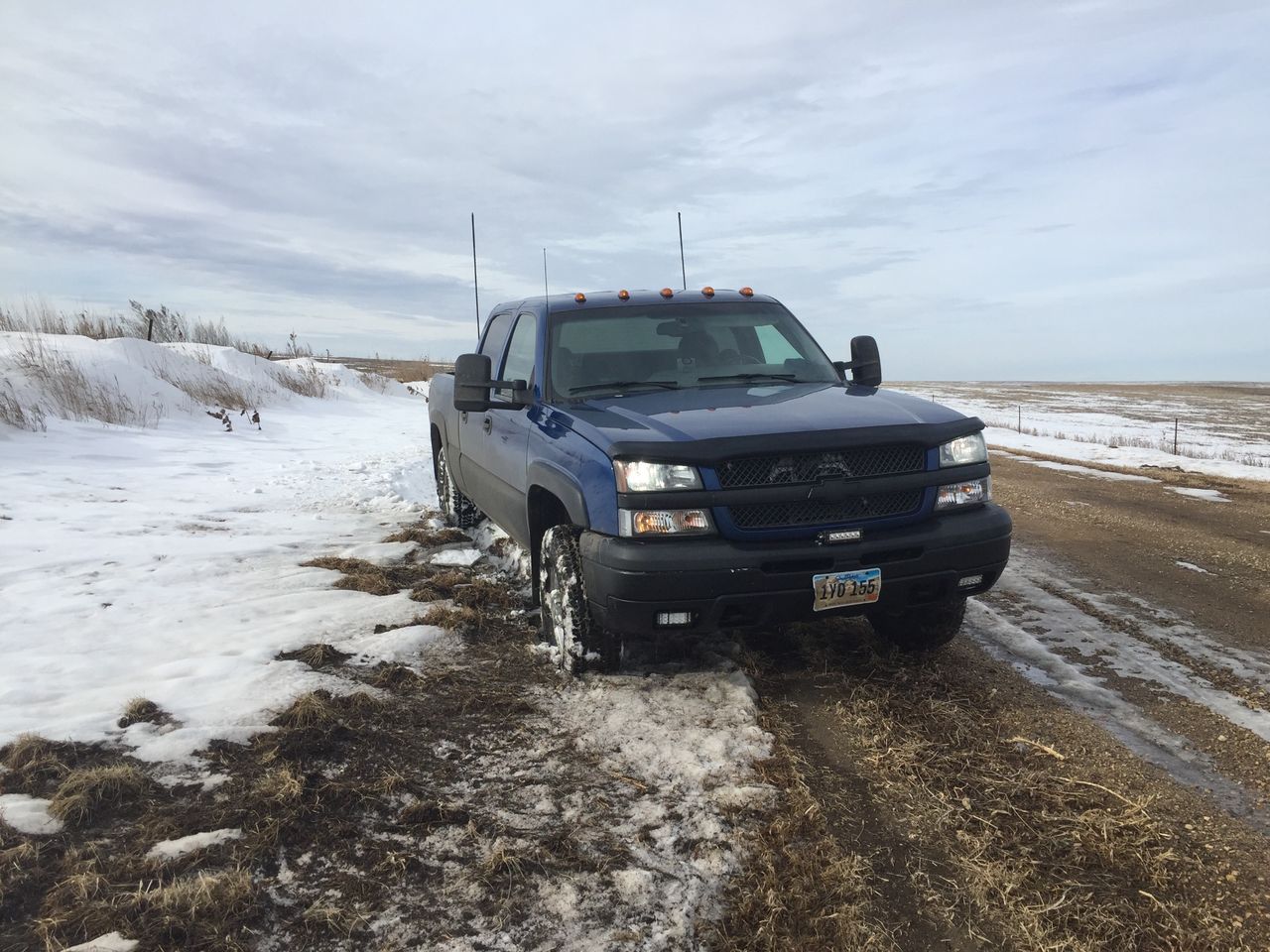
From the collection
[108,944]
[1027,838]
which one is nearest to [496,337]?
[108,944]

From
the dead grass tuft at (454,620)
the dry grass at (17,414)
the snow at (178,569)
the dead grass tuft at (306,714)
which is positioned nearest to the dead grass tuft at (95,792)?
the snow at (178,569)

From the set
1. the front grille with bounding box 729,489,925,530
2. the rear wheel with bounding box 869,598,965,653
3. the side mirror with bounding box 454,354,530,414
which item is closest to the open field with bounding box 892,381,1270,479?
the rear wheel with bounding box 869,598,965,653

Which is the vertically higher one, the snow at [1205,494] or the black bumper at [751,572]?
the black bumper at [751,572]

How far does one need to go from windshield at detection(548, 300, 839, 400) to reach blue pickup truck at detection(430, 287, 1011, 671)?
19 millimetres

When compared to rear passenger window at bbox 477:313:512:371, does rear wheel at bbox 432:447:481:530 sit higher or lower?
lower

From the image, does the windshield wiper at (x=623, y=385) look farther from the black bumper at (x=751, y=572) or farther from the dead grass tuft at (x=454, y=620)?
the dead grass tuft at (x=454, y=620)

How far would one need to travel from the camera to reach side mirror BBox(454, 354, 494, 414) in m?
4.46

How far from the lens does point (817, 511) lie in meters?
3.34

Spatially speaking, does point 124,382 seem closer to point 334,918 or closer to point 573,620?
point 573,620

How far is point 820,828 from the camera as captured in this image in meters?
2.55

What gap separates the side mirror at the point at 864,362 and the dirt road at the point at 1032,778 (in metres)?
1.56

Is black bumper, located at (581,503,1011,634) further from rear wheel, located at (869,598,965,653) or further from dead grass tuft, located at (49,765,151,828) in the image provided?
dead grass tuft, located at (49,765,151,828)

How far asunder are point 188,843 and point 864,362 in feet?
14.1

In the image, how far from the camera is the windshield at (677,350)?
4469 mm
